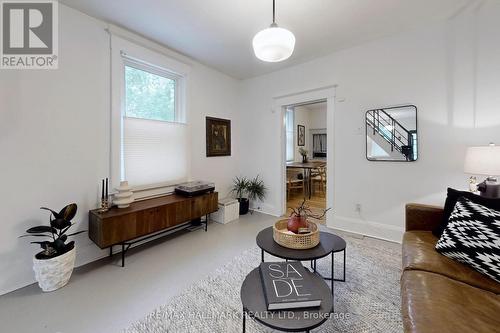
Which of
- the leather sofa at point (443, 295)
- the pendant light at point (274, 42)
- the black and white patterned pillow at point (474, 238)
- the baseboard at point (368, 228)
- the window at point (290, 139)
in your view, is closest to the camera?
the leather sofa at point (443, 295)

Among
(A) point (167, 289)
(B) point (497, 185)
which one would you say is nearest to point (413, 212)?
(B) point (497, 185)

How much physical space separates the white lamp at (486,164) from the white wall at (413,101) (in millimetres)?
463

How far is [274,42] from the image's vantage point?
1.60 metres

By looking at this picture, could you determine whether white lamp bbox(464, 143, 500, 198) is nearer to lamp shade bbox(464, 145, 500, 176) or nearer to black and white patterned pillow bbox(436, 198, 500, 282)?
lamp shade bbox(464, 145, 500, 176)

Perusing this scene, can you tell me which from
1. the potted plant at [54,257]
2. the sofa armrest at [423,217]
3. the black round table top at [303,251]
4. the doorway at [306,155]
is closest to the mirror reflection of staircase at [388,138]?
the sofa armrest at [423,217]

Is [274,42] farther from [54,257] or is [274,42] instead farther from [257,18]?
[54,257]

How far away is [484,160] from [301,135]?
5.71m

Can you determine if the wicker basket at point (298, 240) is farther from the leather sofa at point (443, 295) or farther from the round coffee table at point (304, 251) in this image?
the leather sofa at point (443, 295)

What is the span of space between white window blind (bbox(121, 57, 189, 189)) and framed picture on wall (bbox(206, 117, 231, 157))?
20.8 inches

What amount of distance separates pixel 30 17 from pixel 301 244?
328 cm

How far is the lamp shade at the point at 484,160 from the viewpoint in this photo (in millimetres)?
1846

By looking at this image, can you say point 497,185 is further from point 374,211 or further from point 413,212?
point 374,211

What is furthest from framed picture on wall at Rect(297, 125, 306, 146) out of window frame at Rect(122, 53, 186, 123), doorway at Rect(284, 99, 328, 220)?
window frame at Rect(122, 53, 186, 123)

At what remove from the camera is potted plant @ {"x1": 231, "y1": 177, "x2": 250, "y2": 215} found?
407 centimetres
